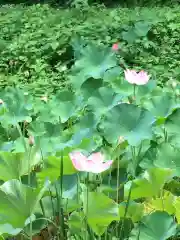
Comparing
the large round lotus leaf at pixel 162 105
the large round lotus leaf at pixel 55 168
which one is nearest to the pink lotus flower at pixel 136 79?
the large round lotus leaf at pixel 162 105

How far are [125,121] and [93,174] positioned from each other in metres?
0.18

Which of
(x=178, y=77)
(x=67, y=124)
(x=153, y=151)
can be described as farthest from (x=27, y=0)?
(x=153, y=151)

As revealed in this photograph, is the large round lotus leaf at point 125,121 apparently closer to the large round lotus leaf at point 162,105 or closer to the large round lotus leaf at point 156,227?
the large round lotus leaf at point 162,105

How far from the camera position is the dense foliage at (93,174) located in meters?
1.30

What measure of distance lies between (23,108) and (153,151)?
0.63 metres

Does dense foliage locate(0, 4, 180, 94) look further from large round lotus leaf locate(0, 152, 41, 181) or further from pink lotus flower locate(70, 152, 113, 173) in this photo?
pink lotus flower locate(70, 152, 113, 173)

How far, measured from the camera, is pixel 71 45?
4344 mm

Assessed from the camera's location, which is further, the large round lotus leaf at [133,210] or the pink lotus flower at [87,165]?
the large round lotus leaf at [133,210]

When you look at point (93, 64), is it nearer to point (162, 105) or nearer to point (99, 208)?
point (162, 105)

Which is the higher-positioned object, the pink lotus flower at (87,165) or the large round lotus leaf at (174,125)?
the pink lotus flower at (87,165)

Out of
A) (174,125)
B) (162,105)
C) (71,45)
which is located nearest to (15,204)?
(174,125)

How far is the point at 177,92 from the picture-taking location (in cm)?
221

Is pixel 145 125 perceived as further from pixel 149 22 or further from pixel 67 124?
pixel 149 22

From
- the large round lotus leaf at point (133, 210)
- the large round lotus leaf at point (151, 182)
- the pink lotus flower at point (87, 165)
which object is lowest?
the large round lotus leaf at point (133, 210)
